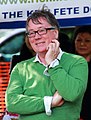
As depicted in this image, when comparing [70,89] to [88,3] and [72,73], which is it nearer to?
[72,73]

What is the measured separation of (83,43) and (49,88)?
1937 mm

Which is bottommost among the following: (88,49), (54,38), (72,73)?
(88,49)

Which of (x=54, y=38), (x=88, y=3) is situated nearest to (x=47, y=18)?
(x=54, y=38)

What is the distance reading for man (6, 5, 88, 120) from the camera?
128 inches

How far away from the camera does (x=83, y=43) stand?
5207 millimetres

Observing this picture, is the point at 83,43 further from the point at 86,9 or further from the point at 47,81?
the point at 47,81

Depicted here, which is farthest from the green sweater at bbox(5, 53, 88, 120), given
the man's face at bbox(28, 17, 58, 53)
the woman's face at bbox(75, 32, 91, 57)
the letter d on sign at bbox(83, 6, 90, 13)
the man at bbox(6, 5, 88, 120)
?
the woman's face at bbox(75, 32, 91, 57)

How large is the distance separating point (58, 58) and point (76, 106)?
1.21ft

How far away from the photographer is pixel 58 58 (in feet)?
11.2

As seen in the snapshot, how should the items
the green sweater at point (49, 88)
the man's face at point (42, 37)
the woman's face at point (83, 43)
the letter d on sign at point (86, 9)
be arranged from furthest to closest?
1. the woman's face at point (83, 43)
2. the letter d on sign at point (86, 9)
3. the man's face at point (42, 37)
4. the green sweater at point (49, 88)

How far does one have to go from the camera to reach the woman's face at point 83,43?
16.9 ft

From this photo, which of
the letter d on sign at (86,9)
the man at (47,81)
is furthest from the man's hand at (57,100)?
the letter d on sign at (86,9)

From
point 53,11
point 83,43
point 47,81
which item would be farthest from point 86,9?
point 47,81

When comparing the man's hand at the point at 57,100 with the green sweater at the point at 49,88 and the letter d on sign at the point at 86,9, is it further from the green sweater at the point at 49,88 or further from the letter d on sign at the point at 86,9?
the letter d on sign at the point at 86,9
